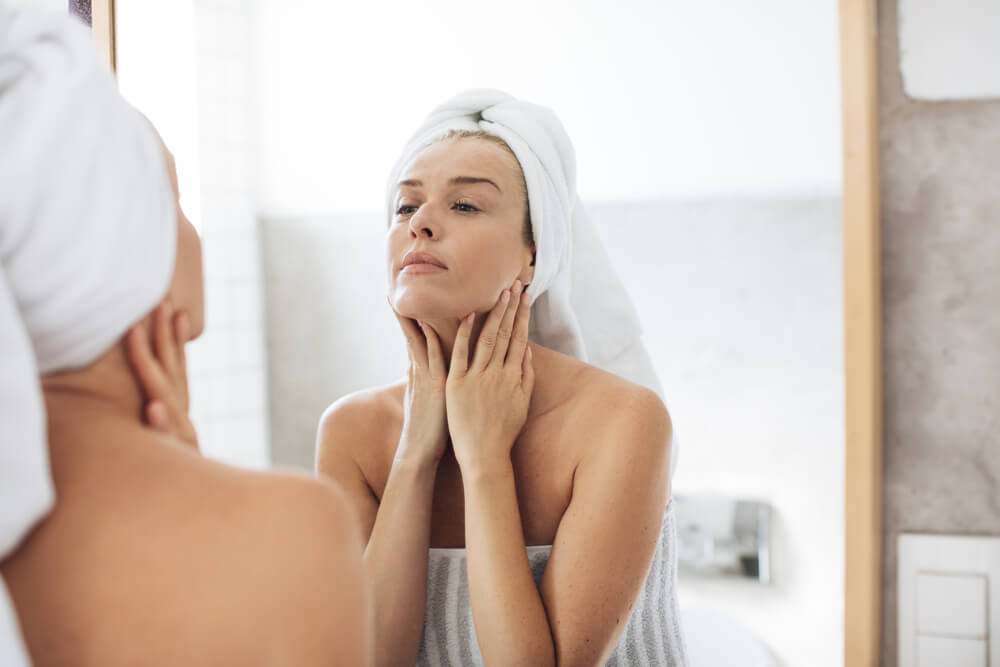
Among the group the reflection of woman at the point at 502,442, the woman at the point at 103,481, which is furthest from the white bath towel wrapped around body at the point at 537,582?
the woman at the point at 103,481

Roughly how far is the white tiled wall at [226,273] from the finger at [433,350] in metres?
0.88

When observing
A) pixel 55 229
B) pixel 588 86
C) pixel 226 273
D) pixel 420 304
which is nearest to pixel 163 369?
pixel 55 229

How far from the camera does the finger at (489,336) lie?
0.91m

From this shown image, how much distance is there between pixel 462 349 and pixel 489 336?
0.12 ft

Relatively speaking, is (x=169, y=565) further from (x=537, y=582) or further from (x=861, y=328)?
(x=861, y=328)

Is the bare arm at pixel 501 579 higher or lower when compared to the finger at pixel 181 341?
lower

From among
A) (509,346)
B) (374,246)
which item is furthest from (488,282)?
(374,246)

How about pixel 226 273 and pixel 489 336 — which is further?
pixel 226 273

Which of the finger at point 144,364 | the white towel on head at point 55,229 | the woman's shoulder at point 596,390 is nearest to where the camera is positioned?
the white towel on head at point 55,229

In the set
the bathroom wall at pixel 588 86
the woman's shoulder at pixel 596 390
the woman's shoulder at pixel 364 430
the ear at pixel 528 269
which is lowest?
the woman's shoulder at pixel 364 430

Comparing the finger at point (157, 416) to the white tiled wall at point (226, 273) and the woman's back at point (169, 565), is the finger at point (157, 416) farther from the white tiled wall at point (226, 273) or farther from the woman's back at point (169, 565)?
the white tiled wall at point (226, 273)

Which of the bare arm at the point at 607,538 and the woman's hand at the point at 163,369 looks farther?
the bare arm at the point at 607,538

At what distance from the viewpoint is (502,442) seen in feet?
2.85

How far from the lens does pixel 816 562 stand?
962mm
